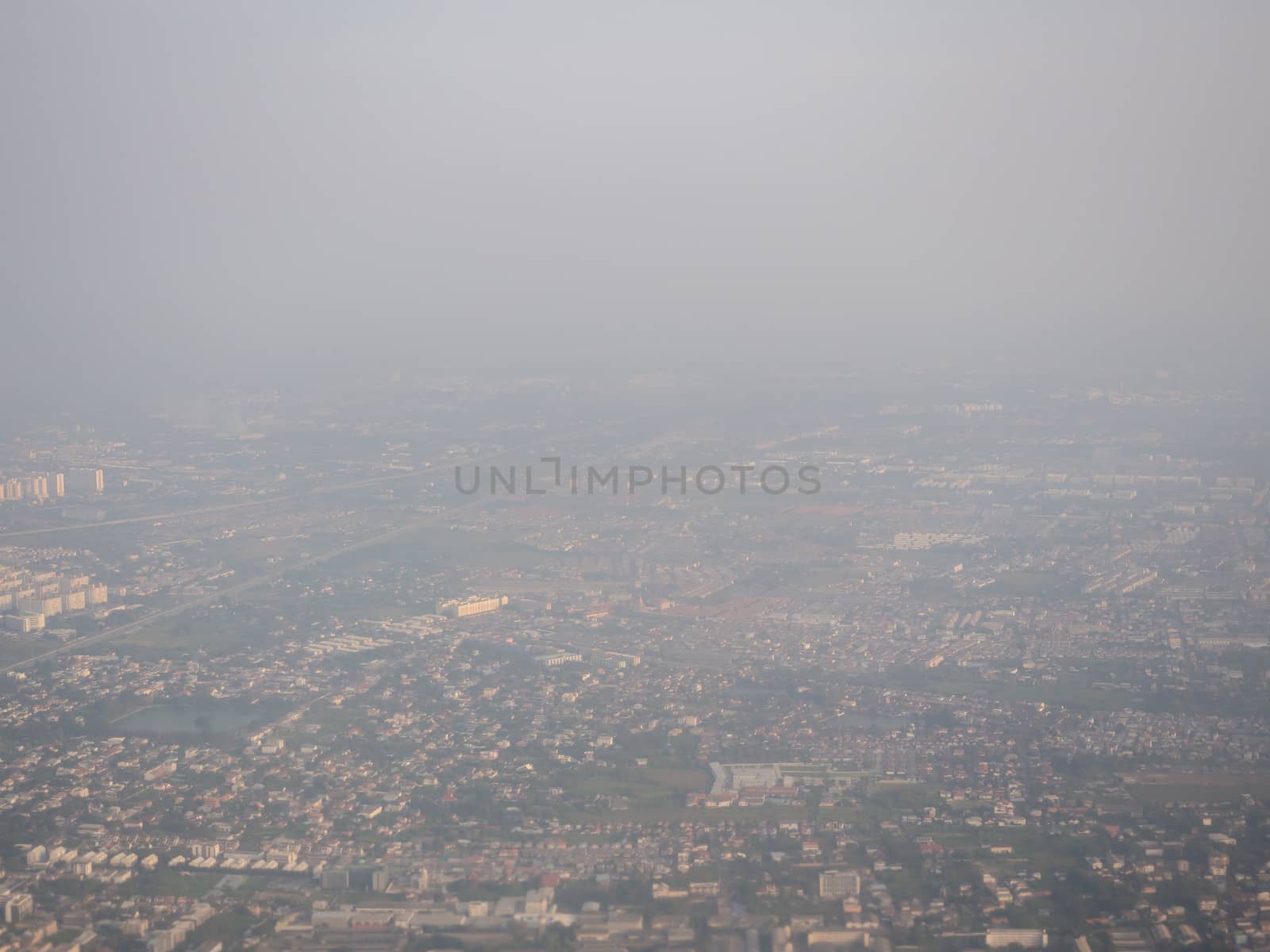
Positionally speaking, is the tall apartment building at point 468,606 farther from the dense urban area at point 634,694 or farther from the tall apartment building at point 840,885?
the tall apartment building at point 840,885

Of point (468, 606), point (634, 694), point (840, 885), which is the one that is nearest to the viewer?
point (840, 885)

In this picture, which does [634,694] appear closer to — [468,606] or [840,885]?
[468,606]

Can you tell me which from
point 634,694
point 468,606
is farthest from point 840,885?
point 468,606

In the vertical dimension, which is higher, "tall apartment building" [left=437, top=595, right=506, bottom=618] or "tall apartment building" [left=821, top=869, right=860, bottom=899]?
"tall apartment building" [left=437, top=595, right=506, bottom=618]

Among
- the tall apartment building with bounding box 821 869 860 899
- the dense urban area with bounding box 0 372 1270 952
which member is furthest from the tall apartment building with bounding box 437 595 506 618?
the tall apartment building with bounding box 821 869 860 899

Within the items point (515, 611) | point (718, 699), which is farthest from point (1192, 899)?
point (515, 611)

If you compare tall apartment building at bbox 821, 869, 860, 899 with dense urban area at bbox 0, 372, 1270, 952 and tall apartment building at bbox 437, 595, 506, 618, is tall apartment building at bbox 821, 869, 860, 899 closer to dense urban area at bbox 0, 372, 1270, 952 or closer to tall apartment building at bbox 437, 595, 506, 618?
dense urban area at bbox 0, 372, 1270, 952

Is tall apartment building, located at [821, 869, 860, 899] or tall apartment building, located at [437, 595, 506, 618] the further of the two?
tall apartment building, located at [437, 595, 506, 618]

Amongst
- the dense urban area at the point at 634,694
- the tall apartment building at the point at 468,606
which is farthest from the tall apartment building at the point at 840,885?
the tall apartment building at the point at 468,606

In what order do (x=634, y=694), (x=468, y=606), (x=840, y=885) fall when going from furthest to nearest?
1. (x=468, y=606)
2. (x=634, y=694)
3. (x=840, y=885)
